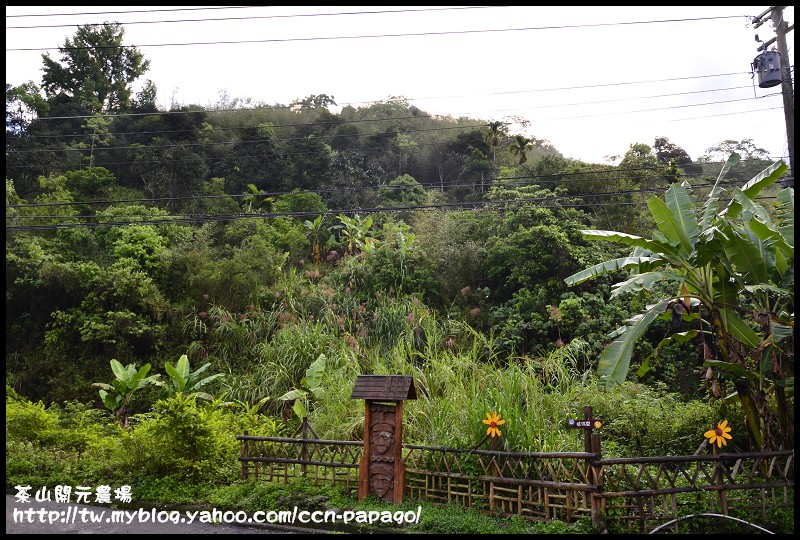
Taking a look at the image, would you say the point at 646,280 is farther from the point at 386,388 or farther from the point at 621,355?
the point at 386,388

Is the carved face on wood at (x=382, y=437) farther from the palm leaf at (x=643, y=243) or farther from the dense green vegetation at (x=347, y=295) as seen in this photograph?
the palm leaf at (x=643, y=243)

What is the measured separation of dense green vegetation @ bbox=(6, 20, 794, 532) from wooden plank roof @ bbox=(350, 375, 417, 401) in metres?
0.85

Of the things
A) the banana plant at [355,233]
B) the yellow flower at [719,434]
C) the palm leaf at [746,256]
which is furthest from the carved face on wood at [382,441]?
the banana plant at [355,233]

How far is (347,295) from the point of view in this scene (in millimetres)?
13039

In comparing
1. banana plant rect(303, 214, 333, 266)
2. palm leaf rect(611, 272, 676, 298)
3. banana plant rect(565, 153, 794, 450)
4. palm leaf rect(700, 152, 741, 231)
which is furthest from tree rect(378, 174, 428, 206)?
banana plant rect(565, 153, 794, 450)

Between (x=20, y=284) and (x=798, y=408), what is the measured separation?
14941mm

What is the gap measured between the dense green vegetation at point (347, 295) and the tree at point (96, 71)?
8cm

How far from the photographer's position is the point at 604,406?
8211 mm

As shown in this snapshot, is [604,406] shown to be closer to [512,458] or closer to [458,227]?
[512,458]

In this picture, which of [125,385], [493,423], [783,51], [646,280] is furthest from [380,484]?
[783,51]

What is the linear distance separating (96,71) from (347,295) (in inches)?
628

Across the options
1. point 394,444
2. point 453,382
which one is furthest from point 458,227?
point 394,444

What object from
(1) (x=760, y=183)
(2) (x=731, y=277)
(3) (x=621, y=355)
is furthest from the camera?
(2) (x=731, y=277)

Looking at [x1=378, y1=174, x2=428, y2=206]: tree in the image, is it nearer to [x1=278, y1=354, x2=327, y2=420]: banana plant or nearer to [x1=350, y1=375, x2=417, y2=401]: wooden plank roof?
[x1=278, y1=354, x2=327, y2=420]: banana plant
